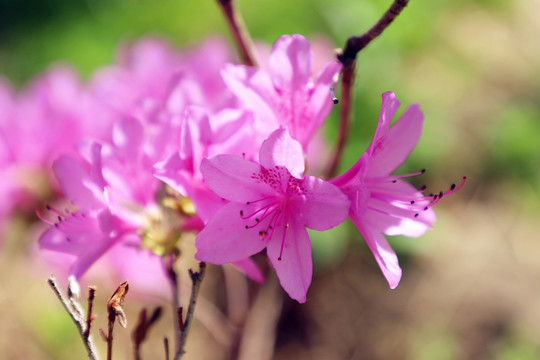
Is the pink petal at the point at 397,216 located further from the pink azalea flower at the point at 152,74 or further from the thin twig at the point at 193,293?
the pink azalea flower at the point at 152,74

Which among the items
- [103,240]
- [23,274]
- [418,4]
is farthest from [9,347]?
[418,4]

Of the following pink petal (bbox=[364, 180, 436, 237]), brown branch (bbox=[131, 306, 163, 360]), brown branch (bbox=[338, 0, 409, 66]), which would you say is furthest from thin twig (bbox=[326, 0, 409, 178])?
brown branch (bbox=[131, 306, 163, 360])

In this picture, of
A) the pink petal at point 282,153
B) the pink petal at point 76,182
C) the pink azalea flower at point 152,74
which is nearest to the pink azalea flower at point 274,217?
the pink petal at point 282,153

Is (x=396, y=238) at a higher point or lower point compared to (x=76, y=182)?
lower

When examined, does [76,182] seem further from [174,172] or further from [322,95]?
[322,95]

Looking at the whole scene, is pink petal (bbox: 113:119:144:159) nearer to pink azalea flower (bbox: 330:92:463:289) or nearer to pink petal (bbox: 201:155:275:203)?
pink petal (bbox: 201:155:275:203)

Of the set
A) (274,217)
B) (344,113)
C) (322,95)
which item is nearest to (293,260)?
(274,217)
